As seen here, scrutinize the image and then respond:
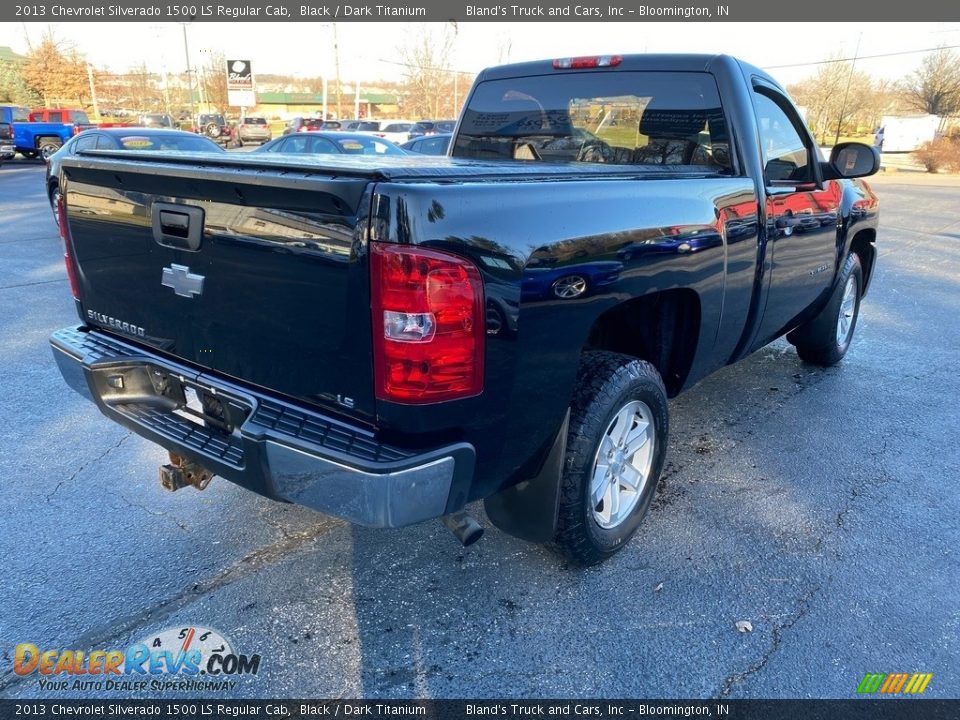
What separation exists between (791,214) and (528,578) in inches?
91.6

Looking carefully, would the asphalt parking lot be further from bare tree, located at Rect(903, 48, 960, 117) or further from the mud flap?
bare tree, located at Rect(903, 48, 960, 117)

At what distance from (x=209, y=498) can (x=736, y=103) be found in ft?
10.3

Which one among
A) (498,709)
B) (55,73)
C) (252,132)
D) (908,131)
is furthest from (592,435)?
(55,73)

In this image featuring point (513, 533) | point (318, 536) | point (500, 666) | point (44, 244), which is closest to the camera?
point (500, 666)

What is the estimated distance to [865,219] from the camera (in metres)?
4.88

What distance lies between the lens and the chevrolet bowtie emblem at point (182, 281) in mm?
2363

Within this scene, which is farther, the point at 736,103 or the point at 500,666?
the point at 736,103

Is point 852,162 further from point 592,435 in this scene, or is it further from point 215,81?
point 215,81

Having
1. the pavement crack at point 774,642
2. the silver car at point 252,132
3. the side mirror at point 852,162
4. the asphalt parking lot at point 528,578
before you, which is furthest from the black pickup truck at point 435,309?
the silver car at point 252,132

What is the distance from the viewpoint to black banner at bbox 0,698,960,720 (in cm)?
214

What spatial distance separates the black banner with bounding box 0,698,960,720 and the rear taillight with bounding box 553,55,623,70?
121 inches

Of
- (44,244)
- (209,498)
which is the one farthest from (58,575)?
(44,244)

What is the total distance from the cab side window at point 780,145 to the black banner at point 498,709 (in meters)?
2.37

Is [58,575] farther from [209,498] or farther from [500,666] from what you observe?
[500,666]
